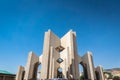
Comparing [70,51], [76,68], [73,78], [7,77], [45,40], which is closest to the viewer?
A: [73,78]

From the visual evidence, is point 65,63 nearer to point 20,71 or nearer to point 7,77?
point 20,71

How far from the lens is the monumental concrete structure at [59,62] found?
106ft

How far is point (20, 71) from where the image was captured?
123 ft

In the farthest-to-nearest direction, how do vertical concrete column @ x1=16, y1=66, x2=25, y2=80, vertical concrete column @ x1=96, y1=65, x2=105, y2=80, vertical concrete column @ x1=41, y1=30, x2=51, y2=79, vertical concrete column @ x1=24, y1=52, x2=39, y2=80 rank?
vertical concrete column @ x1=96, y1=65, x2=105, y2=80 < vertical concrete column @ x1=16, y1=66, x2=25, y2=80 < vertical concrete column @ x1=24, y1=52, x2=39, y2=80 < vertical concrete column @ x1=41, y1=30, x2=51, y2=79

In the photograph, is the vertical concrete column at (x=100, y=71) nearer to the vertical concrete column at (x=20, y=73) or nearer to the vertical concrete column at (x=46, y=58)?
the vertical concrete column at (x=46, y=58)

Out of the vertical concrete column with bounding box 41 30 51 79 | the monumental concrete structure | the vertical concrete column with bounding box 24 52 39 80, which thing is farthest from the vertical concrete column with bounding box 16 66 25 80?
the vertical concrete column with bounding box 41 30 51 79

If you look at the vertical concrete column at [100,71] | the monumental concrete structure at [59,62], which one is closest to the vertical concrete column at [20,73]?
the monumental concrete structure at [59,62]

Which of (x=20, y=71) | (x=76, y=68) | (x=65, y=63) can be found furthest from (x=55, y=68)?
(x=20, y=71)

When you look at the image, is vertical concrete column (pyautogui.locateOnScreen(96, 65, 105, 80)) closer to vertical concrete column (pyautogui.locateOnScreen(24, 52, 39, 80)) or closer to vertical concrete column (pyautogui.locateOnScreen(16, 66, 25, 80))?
vertical concrete column (pyautogui.locateOnScreen(24, 52, 39, 80))

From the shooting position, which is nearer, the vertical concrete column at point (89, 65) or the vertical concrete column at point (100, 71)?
the vertical concrete column at point (89, 65)

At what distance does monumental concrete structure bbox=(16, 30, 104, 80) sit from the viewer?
3228cm

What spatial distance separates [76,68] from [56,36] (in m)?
14.3

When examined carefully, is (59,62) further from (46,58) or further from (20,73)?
(20,73)

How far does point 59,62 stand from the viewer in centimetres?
3703
